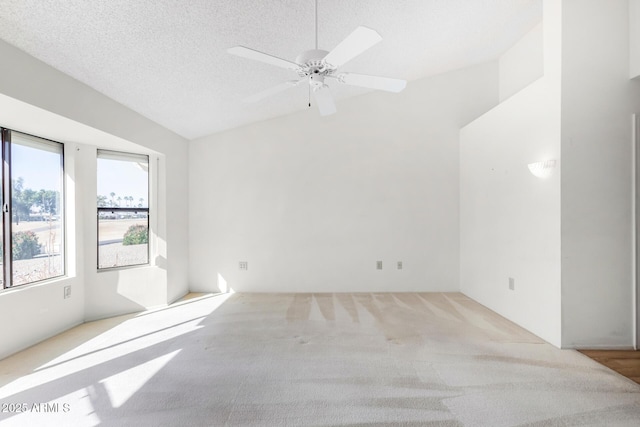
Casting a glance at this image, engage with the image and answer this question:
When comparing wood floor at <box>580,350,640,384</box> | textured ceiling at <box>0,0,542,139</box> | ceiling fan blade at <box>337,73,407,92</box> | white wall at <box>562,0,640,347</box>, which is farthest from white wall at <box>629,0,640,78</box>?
wood floor at <box>580,350,640,384</box>

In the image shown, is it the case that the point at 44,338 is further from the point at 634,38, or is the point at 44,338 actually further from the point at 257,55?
the point at 634,38

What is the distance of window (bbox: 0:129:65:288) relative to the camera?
281 cm

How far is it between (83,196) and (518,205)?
4.91 m

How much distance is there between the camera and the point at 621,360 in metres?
2.48

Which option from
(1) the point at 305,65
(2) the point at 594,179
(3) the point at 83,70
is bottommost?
(2) the point at 594,179

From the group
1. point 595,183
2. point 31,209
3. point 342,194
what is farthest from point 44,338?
point 595,183

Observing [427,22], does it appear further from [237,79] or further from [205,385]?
[205,385]

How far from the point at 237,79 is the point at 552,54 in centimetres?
303

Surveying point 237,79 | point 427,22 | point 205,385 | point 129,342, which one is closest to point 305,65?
point 237,79

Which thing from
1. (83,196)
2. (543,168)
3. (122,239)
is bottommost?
(122,239)

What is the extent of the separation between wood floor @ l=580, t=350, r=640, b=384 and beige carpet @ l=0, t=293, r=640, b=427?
0.11m

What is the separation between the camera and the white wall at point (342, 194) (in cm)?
463

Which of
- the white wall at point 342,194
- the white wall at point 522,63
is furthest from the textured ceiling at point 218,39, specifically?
the white wall at point 342,194

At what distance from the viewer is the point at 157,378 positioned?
7.37 ft
